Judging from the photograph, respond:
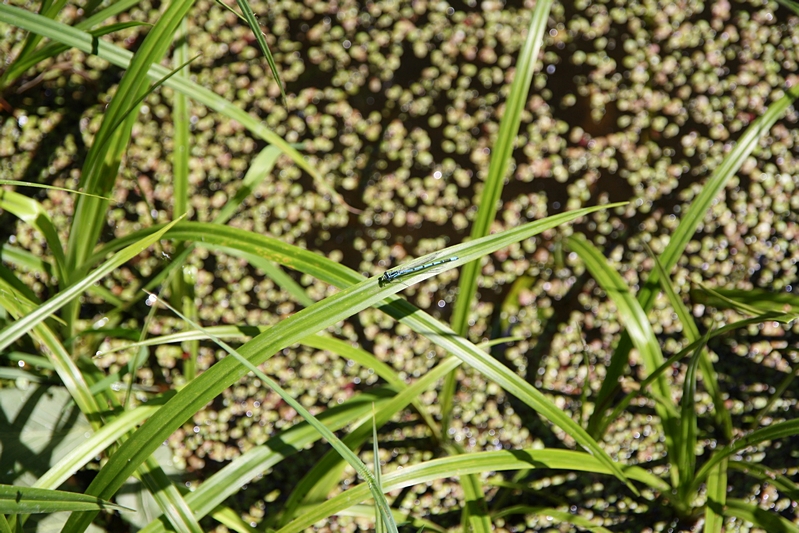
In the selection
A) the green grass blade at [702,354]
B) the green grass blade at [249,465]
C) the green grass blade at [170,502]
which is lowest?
the green grass blade at [170,502]

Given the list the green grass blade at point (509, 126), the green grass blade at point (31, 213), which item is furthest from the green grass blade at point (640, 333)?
the green grass blade at point (31, 213)

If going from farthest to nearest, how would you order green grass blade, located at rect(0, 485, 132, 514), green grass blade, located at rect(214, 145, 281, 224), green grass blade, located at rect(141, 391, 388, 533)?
green grass blade, located at rect(214, 145, 281, 224) → green grass blade, located at rect(141, 391, 388, 533) → green grass blade, located at rect(0, 485, 132, 514)

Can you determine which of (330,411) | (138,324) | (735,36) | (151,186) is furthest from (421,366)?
(735,36)

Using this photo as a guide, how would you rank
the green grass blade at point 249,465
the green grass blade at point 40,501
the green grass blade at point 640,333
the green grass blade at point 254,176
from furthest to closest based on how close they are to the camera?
the green grass blade at point 254,176
the green grass blade at point 640,333
the green grass blade at point 249,465
the green grass blade at point 40,501

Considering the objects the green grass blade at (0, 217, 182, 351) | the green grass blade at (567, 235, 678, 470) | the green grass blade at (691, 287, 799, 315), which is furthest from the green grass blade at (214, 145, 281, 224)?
the green grass blade at (691, 287, 799, 315)

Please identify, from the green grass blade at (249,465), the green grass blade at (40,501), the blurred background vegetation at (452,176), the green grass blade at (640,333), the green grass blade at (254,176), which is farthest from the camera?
the blurred background vegetation at (452,176)

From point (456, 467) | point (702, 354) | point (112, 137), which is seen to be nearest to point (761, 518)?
point (702, 354)

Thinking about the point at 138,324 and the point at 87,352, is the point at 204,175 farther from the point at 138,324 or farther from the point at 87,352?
the point at 87,352

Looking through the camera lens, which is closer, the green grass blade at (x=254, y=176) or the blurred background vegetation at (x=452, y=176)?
the green grass blade at (x=254, y=176)

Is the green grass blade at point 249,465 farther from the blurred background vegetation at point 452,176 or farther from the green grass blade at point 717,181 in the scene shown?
the green grass blade at point 717,181

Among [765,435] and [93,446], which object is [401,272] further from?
[765,435]

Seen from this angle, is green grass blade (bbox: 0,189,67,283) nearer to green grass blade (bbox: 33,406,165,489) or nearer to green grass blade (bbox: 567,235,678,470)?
green grass blade (bbox: 33,406,165,489)
